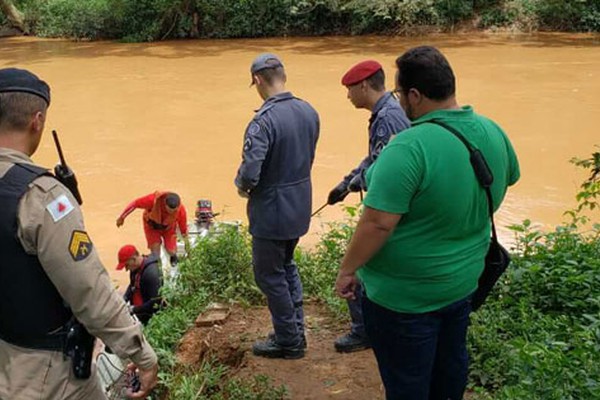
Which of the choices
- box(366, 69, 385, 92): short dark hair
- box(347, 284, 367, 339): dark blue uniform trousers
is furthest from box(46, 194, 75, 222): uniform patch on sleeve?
box(347, 284, 367, 339): dark blue uniform trousers

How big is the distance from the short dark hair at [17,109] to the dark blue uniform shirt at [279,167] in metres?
1.40

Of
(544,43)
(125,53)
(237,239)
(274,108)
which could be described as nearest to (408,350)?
(274,108)

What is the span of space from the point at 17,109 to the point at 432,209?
4.04ft

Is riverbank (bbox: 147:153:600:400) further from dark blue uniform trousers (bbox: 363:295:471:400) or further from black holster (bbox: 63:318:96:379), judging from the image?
black holster (bbox: 63:318:96:379)

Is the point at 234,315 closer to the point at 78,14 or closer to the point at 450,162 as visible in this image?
the point at 450,162

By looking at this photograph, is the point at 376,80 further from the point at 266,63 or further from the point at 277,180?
the point at 277,180

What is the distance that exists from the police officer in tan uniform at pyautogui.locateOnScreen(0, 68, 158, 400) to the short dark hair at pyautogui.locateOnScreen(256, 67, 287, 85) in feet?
4.88

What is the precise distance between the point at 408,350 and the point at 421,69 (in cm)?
91

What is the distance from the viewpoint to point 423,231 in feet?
6.78

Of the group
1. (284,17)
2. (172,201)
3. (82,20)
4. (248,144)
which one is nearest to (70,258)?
(248,144)

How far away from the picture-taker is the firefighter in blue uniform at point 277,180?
3.18 metres

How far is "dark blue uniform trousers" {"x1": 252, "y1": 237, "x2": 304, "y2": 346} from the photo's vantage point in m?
3.34

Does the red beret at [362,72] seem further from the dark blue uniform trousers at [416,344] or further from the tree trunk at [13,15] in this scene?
the tree trunk at [13,15]

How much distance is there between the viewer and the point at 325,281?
176 inches
